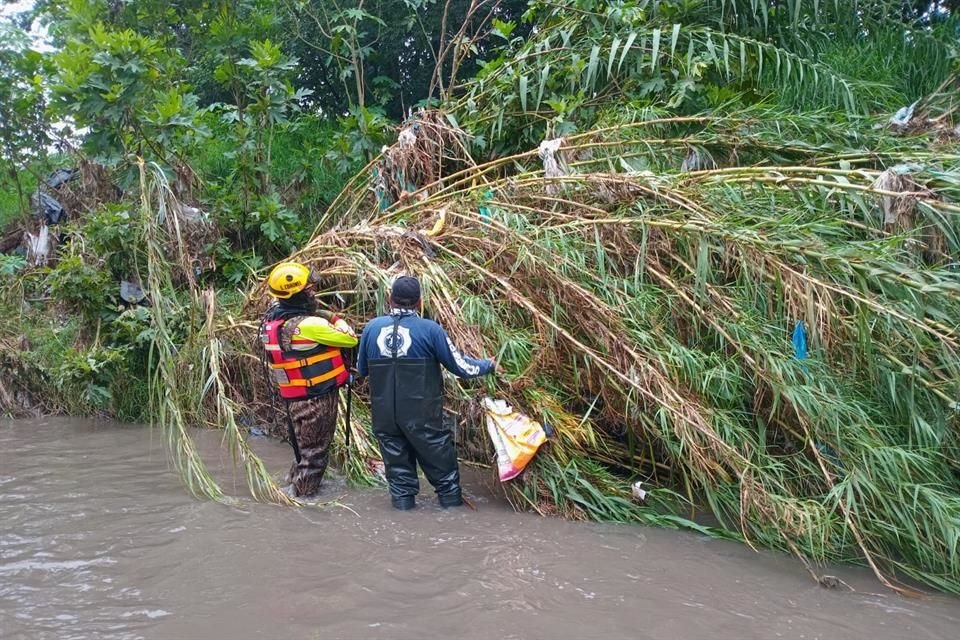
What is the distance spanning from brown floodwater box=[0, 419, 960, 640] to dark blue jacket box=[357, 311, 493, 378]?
2.78ft

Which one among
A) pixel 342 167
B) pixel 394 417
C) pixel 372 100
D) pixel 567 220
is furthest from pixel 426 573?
pixel 372 100

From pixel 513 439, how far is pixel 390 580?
1.15m

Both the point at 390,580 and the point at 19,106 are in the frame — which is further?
the point at 19,106

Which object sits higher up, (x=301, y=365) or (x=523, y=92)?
(x=523, y=92)

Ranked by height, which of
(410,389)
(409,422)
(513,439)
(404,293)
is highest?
(404,293)

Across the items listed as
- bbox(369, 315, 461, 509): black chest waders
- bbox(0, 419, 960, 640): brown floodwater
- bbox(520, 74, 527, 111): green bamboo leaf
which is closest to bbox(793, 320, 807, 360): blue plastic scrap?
bbox(0, 419, 960, 640): brown floodwater

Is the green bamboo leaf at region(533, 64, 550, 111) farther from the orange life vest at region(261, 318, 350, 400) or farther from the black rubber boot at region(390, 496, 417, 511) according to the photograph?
the black rubber boot at region(390, 496, 417, 511)

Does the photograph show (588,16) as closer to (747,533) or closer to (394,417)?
(394,417)

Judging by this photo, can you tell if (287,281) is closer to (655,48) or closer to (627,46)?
(627,46)

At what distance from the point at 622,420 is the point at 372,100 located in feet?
26.5

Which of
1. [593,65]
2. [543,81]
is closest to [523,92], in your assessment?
[543,81]

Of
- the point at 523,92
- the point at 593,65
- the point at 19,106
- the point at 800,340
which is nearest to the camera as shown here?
the point at 800,340

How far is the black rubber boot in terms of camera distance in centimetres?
475

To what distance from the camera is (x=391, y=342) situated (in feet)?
15.3
